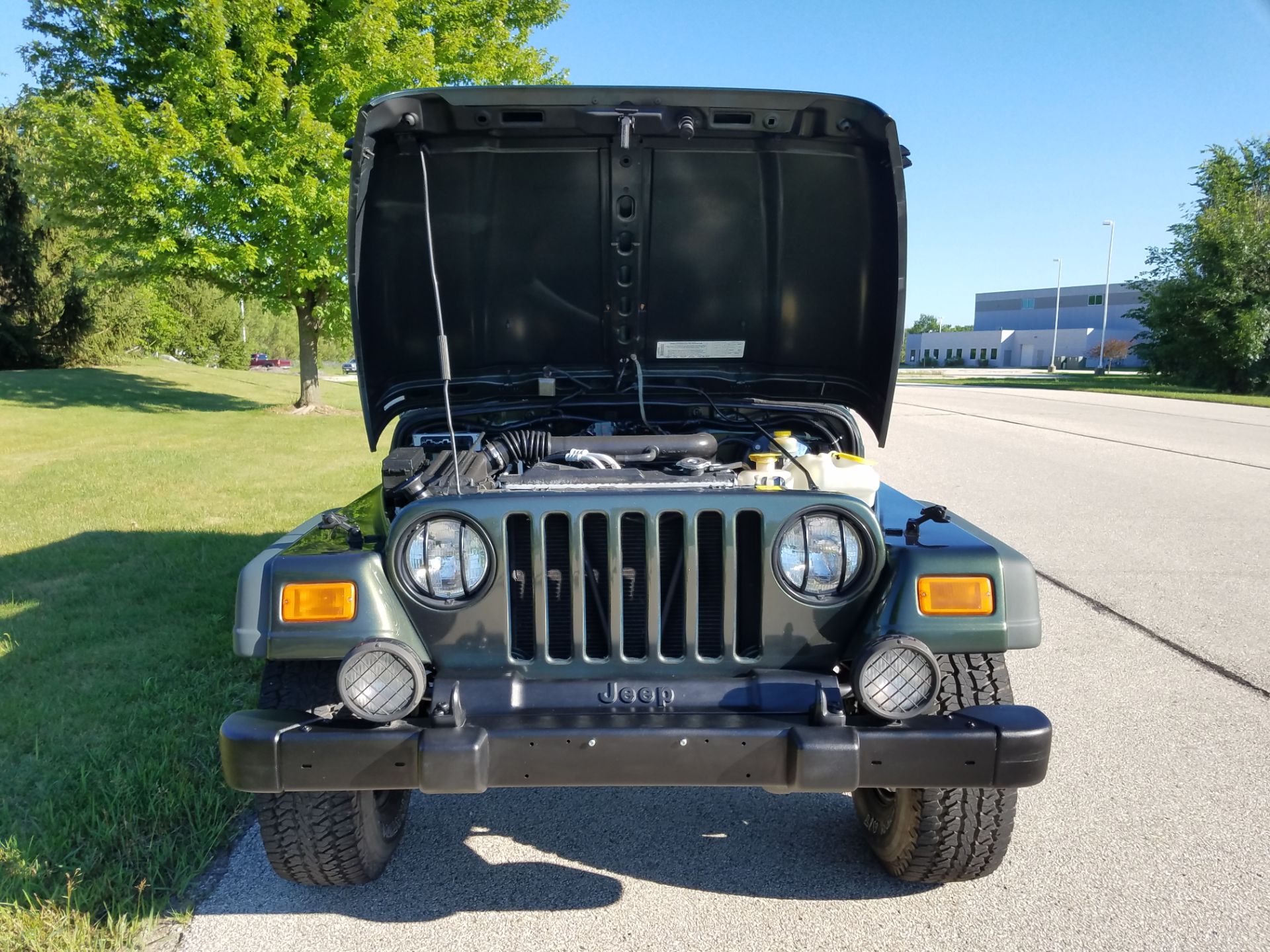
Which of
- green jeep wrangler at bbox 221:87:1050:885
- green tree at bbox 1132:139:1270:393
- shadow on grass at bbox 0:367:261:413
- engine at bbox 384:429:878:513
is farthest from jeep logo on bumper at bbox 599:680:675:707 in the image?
green tree at bbox 1132:139:1270:393

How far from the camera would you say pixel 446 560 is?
2.33 m

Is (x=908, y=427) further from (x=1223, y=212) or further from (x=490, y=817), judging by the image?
(x=1223, y=212)

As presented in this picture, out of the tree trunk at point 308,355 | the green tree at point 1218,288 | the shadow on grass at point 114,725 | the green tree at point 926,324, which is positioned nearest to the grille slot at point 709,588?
the shadow on grass at point 114,725

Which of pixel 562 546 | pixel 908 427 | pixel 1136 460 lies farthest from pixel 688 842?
pixel 908 427

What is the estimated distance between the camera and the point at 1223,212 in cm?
3406

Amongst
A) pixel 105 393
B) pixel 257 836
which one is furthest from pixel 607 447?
pixel 105 393

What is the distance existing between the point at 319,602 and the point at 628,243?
1884 mm

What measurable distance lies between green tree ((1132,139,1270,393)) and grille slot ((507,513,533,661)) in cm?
3739

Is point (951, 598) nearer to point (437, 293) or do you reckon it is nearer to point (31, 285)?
point (437, 293)

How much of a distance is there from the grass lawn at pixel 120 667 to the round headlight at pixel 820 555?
2.02m

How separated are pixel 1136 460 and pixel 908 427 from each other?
5.33 metres

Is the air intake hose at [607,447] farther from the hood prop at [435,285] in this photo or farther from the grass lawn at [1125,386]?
the grass lawn at [1125,386]

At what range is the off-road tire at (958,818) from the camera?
2379 mm

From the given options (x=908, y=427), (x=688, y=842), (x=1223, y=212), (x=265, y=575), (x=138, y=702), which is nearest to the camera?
(x=265, y=575)
